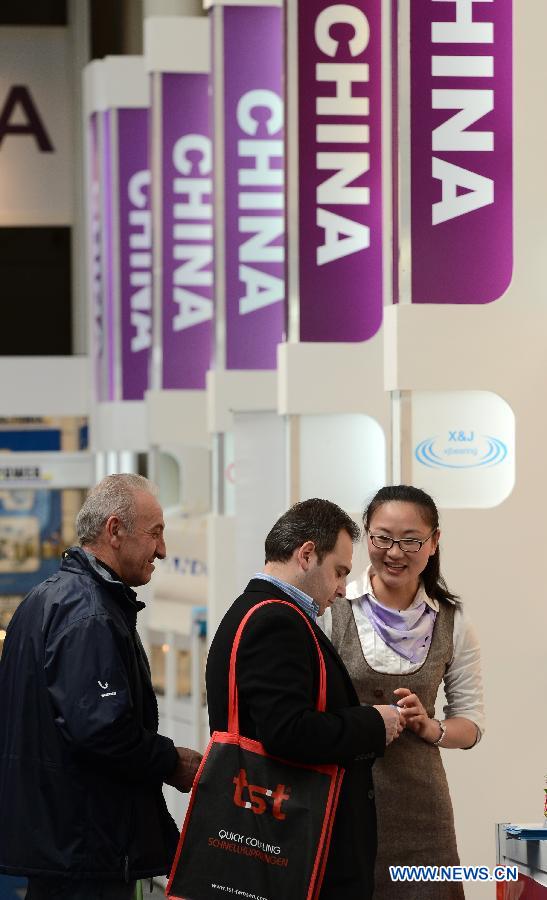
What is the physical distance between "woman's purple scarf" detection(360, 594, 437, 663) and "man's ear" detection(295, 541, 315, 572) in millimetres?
423

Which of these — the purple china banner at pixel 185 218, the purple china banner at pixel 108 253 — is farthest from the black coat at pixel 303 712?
the purple china banner at pixel 108 253

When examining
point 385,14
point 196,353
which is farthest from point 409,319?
point 196,353

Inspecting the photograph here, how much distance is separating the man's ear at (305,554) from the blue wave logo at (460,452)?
214cm

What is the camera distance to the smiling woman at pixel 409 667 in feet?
11.7

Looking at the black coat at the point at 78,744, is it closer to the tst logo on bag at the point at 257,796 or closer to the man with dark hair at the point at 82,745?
the man with dark hair at the point at 82,745

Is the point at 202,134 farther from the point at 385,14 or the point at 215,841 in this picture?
the point at 215,841

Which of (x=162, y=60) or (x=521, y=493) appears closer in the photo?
(x=521, y=493)

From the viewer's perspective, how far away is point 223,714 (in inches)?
127

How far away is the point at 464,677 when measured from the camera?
145 inches

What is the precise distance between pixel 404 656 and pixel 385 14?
2.63 metres

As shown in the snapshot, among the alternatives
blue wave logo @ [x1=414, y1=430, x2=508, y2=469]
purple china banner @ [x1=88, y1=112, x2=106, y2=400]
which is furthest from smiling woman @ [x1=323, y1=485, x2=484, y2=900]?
purple china banner @ [x1=88, y1=112, x2=106, y2=400]

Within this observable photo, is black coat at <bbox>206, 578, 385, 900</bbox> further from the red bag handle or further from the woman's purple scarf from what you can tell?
the woman's purple scarf

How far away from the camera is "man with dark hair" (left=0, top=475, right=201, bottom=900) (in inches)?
135

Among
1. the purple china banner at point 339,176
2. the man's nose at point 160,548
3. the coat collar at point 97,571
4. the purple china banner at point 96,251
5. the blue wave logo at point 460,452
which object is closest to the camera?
the coat collar at point 97,571
